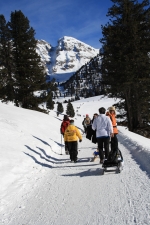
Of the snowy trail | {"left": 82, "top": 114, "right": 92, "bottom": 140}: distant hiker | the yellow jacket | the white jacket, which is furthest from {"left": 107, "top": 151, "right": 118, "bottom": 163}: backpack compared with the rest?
{"left": 82, "top": 114, "right": 92, "bottom": 140}: distant hiker

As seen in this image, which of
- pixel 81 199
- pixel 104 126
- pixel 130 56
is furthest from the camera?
pixel 130 56

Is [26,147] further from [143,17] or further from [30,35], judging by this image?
[30,35]

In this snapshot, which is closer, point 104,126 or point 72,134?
point 104,126

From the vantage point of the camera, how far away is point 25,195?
18.1 feet

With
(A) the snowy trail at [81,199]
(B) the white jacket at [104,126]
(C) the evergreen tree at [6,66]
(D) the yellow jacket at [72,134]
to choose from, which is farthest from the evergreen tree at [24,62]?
(A) the snowy trail at [81,199]

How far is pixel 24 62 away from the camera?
2508 centimetres

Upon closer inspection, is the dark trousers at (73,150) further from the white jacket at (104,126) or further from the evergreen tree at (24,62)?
the evergreen tree at (24,62)

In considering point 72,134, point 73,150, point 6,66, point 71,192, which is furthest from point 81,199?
point 6,66

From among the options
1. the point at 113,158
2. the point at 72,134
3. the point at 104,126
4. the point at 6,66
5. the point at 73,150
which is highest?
the point at 6,66

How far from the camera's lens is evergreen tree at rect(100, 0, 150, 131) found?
16391mm

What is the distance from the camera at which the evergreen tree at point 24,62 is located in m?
24.9

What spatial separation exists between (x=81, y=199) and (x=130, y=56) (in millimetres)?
14061

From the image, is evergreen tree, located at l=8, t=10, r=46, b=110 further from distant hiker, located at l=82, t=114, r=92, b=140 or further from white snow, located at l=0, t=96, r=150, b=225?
white snow, located at l=0, t=96, r=150, b=225

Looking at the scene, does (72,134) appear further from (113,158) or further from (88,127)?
(88,127)
